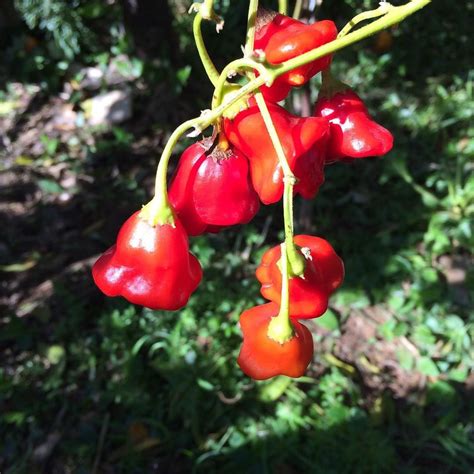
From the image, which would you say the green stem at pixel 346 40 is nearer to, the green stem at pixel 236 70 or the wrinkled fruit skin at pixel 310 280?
the green stem at pixel 236 70

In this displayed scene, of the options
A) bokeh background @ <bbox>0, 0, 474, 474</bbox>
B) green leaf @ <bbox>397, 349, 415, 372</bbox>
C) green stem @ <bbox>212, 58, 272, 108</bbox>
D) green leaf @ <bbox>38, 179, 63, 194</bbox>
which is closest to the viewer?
green stem @ <bbox>212, 58, 272, 108</bbox>

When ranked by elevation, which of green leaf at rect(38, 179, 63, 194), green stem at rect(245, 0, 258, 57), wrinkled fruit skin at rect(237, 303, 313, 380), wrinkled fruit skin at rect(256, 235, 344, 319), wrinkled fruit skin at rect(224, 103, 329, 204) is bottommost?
green leaf at rect(38, 179, 63, 194)

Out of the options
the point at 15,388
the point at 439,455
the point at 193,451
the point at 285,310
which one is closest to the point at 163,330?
the point at 193,451

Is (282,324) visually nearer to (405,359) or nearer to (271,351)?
(271,351)

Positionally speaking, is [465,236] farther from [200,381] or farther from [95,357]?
[95,357]

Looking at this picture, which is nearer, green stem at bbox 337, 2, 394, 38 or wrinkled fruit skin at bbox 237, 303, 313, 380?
green stem at bbox 337, 2, 394, 38

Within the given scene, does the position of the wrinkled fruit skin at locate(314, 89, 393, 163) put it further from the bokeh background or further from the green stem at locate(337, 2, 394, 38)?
the bokeh background

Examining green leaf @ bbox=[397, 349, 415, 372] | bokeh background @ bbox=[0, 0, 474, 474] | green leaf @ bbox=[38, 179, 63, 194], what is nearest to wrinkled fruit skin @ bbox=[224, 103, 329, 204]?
bokeh background @ bbox=[0, 0, 474, 474]
